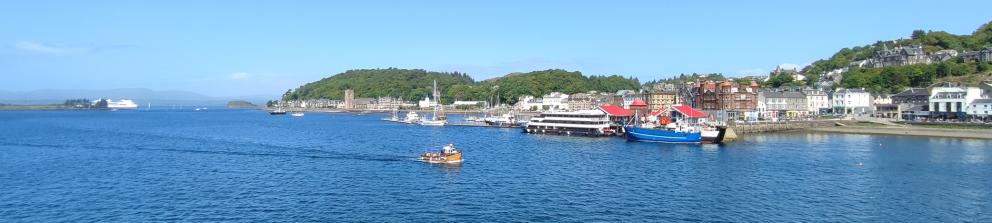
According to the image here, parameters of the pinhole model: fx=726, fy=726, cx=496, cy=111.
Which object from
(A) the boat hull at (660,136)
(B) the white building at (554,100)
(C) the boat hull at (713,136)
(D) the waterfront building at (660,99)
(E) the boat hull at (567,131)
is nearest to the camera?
(A) the boat hull at (660,136)

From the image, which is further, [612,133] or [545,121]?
[545,121]

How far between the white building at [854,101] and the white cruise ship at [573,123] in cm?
3043

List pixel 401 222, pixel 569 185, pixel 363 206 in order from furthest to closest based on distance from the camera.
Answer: pixel 569 185 < pixel 363 206 < pixel 401 222

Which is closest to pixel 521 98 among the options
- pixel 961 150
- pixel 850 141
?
pixel 850 141

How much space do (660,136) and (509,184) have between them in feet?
73.0

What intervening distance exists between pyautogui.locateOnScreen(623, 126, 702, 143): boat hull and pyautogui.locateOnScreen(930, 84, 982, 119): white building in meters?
28.5

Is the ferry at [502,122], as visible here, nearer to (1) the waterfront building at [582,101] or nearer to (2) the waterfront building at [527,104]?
(1) the waterfront building at [582,101]

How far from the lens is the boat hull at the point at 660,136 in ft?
148

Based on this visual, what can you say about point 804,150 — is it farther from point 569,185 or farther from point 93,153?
point 93,153

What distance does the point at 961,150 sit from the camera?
38.8 metres

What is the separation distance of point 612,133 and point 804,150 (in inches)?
645

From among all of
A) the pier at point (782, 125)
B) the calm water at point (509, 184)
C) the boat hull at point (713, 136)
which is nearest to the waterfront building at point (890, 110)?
the pier at point (782, 125)

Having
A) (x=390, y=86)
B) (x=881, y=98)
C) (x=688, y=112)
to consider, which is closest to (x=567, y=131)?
(x=688, y=112)

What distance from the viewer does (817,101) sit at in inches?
2938
